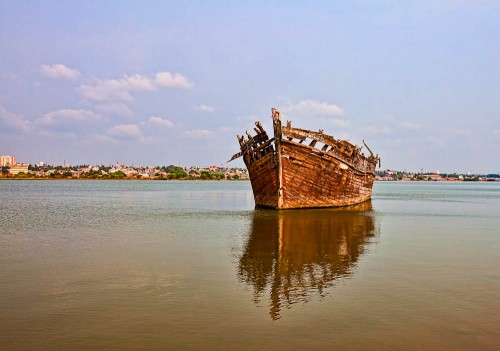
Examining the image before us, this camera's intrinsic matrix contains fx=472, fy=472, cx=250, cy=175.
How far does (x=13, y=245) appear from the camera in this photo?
14.1 metres

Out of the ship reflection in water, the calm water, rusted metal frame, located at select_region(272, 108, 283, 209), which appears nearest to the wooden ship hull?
rusted metal frame, located at select_region(272, 108, 283, 209)

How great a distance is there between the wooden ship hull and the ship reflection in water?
566 cm

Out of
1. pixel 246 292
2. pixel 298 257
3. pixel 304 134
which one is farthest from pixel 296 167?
pixel 246 292

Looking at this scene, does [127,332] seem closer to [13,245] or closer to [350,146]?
[13,245]

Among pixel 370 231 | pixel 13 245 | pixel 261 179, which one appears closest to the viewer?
pixel 13 245

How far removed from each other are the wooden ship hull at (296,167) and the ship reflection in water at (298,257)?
5663 mm

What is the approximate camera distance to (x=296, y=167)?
2738 cm

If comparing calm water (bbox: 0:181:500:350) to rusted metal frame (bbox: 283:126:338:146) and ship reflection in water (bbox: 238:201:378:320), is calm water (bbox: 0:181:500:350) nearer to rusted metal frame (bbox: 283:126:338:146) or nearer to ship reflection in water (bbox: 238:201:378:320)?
ship reflection in water (bbox: 238:201:378:320)

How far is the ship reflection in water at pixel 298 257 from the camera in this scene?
8.67m

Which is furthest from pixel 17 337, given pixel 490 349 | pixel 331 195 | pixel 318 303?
pixel 331 195

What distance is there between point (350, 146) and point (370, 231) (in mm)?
11787

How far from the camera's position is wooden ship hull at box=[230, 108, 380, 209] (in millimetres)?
26953

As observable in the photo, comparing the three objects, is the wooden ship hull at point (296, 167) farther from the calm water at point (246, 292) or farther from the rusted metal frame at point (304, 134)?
the calm water at point (246, 292)

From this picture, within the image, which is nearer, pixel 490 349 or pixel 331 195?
pixel 490 349
